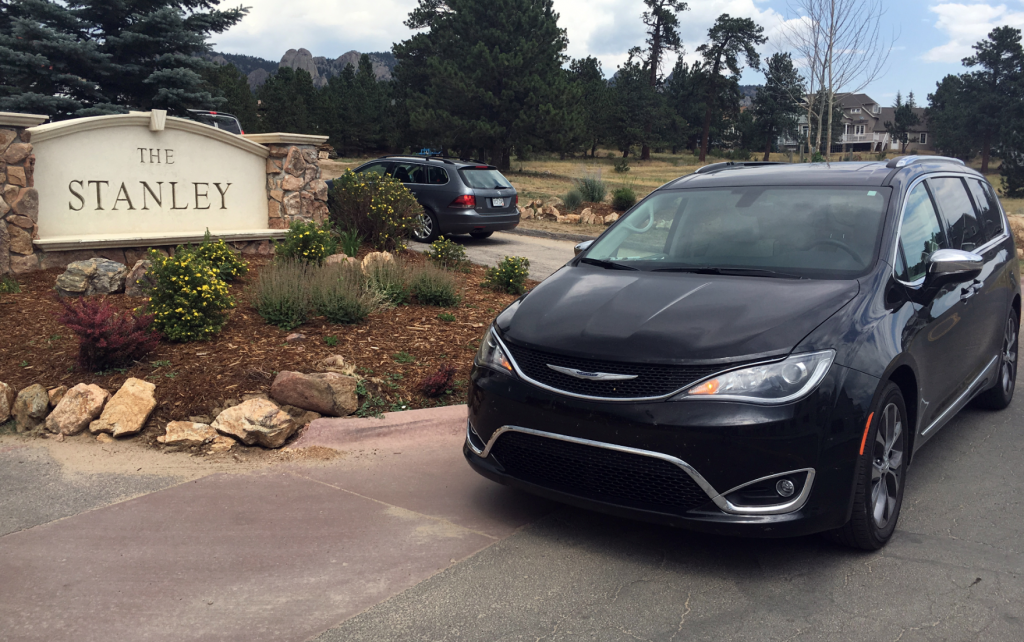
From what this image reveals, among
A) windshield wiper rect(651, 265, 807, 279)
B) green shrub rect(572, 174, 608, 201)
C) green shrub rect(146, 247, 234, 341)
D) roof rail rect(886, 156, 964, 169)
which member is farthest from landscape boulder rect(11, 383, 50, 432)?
green shrub rect(572, 174, 608, 201)

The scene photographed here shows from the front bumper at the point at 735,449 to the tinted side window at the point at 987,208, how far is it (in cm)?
305

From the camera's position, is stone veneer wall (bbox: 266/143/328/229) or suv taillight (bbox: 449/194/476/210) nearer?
stone veneer wall (bbox: 266/143/328/229)

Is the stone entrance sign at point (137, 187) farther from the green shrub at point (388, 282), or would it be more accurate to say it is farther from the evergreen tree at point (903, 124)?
the evergreen tree at point (903, 124)

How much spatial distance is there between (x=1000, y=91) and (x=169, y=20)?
75.7 metres

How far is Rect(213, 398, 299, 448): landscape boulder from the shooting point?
17.5 feet

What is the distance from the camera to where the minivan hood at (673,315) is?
3.60m

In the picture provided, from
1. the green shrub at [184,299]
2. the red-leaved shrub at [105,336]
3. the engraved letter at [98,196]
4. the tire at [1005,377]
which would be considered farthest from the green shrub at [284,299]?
the tire at [1005,377]

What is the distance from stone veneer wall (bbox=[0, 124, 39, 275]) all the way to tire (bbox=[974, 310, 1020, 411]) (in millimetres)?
8839

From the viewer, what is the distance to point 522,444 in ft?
12.8

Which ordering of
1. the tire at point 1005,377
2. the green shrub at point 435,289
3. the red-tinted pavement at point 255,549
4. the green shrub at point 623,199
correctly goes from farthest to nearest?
the green shrub at point 623,199 → the green shrub at point 435,289 → the tire at point 1005,377 → the red-tinted pavement at point 255,549

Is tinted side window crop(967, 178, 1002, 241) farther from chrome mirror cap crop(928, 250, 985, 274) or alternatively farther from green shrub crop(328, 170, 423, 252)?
green shrub crop(328, 170, 423, 252)

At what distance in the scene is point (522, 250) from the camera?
15633mm

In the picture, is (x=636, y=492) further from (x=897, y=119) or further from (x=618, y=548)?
(x=897, y=119)

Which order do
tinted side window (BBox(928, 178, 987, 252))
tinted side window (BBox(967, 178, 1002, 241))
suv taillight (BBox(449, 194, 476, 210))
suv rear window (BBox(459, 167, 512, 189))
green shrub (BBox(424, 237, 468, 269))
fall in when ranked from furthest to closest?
suv rear window (BBox(459, 167, 512, 189))
suv taillight (BBox(449, 194, 476, 210))
green shrub (BBox(424, 237, 468, 269))
tinted side window (BBox(967, 178, 1002, 241))
tinted side window (BBox(928, 178, 987, 252))
